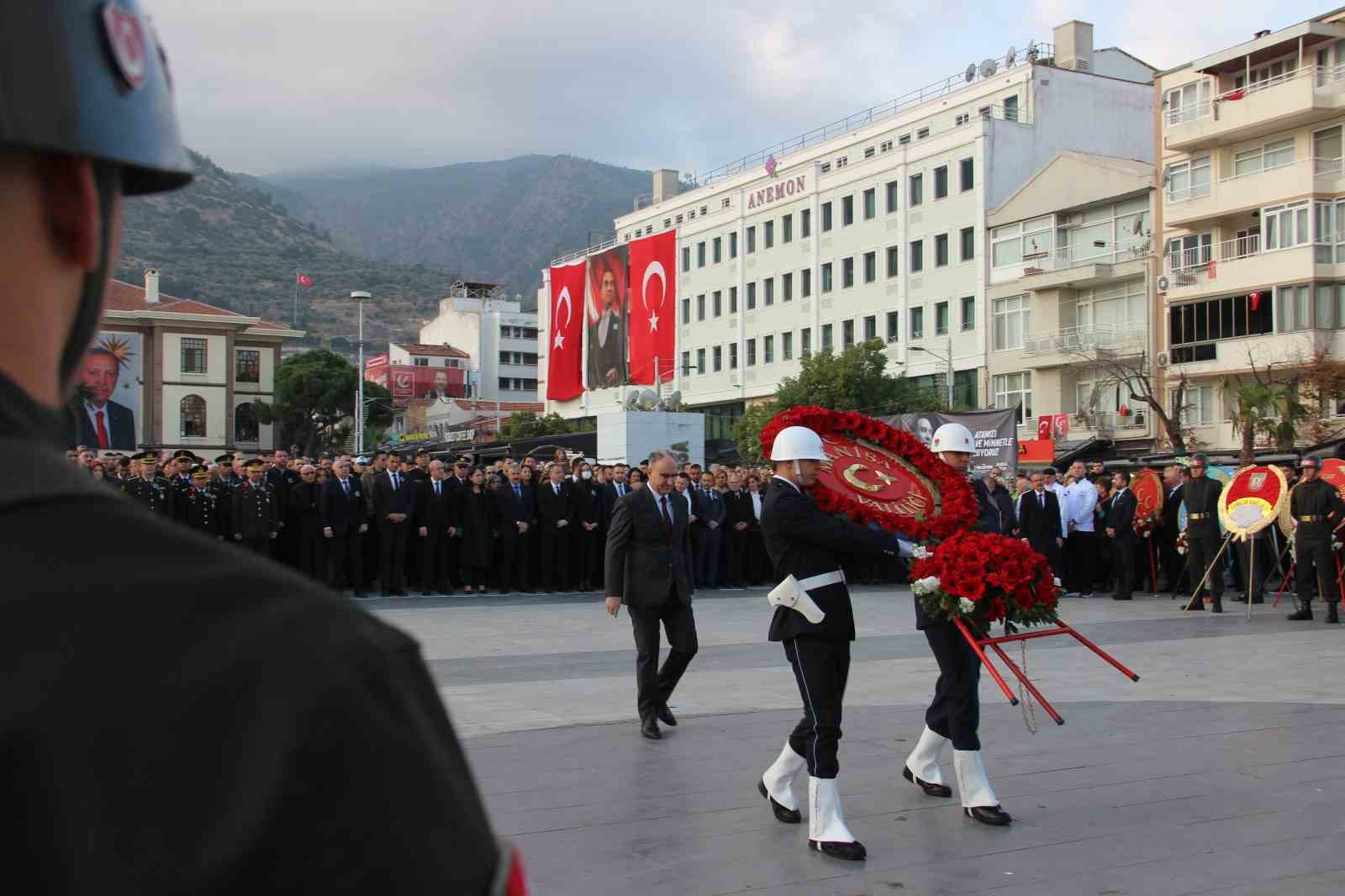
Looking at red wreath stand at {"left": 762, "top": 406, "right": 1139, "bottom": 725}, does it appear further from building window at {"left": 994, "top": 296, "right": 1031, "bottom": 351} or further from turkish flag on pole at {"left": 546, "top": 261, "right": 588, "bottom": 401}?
turkish flag on pole at {"left": 546, "top": 261, "right": 588, "bottom": 401}

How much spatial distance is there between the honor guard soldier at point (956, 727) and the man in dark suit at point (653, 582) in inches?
90.8

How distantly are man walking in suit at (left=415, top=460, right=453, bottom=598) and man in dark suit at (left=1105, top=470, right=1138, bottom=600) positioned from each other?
11.4 metres

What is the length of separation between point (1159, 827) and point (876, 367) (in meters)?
52.1

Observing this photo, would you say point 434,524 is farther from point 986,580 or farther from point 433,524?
point 986,580

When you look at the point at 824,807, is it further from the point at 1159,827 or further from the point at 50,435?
the point at 50,435

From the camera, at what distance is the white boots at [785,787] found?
745 cm

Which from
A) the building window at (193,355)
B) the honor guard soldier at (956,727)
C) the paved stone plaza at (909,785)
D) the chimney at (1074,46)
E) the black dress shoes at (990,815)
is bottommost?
the paved stone plaza at (909,785)

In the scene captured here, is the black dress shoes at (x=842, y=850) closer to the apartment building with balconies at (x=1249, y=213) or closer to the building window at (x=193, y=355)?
the apartment building with balconies at (x=1249, y=213)

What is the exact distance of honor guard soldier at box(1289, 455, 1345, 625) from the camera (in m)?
18.7

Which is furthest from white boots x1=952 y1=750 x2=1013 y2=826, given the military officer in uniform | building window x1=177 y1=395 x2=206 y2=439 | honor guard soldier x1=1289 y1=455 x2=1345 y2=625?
building window x1=177 y1=395 x2=206 y2=439

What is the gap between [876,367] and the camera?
58.7 metres

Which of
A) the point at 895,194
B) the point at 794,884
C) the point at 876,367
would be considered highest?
the point at 895,194

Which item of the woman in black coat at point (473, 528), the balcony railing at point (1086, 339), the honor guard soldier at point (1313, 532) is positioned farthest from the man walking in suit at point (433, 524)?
the balcony railing at point (1086, 339)

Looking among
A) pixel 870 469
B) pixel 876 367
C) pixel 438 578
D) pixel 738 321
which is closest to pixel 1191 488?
pixel 438 578
